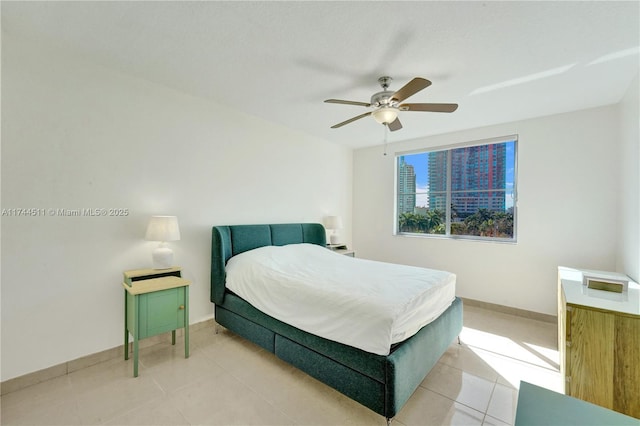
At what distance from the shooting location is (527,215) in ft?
11.6

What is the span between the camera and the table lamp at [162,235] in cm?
241

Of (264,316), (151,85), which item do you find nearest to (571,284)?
(264,316)

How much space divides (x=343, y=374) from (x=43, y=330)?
237cm

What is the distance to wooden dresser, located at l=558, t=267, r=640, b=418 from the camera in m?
1.57

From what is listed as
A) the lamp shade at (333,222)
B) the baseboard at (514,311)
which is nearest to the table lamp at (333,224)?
the lamp shade at (333,222)

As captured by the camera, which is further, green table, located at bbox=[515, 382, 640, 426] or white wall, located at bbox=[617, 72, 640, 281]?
white wall, located at bbox=[617, 72, 640, 281]

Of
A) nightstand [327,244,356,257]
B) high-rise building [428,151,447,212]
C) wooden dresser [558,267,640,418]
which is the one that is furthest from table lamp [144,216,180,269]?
high-rise building [428,151,447,212]

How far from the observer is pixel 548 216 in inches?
133

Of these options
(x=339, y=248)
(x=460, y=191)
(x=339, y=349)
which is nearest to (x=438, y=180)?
(x=460, y=191)

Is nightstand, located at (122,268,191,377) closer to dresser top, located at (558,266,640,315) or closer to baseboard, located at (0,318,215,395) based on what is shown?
baseboard, located at (0,318,215,395)

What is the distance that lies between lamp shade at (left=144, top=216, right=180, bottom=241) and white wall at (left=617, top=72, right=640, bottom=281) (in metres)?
→ 4.12

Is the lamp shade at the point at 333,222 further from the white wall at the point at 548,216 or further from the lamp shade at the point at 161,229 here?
the lamp shade at the point at 161,229

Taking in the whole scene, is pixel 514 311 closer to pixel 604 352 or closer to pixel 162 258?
pixel 604 352

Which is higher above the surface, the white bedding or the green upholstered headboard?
the green upholstered headboard
